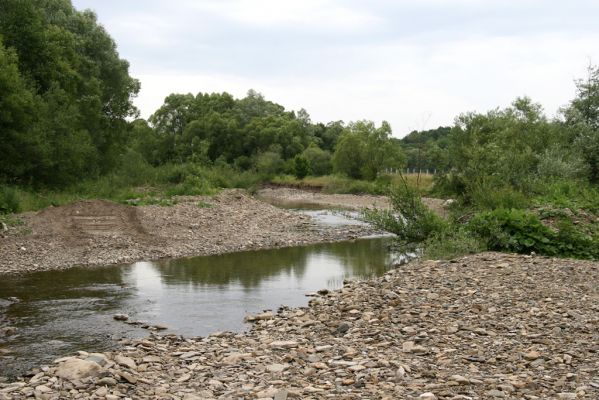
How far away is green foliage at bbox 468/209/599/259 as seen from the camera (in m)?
16.0

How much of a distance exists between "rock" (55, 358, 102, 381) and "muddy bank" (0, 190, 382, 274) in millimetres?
9957

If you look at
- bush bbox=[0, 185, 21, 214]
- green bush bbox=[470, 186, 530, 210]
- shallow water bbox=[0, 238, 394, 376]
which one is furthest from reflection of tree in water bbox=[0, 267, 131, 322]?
green bush bbox=[470, 186, 530, 210]

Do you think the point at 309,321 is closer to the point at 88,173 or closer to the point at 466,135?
the point at 88,173

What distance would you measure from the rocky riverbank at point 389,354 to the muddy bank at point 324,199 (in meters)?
29.3

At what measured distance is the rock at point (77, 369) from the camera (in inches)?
301

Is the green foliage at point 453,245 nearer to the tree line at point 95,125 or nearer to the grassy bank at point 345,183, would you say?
the tree line at point 95,125

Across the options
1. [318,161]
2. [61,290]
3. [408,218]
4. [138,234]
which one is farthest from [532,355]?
[318,161]

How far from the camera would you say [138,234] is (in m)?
22.5

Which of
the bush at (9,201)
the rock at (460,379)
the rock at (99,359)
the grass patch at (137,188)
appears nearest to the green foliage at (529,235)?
the rock at (460,379)

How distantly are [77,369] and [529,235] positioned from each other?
1311cm

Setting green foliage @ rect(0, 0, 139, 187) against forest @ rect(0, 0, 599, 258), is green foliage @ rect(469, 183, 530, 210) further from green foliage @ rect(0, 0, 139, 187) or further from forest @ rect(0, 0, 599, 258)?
green foliage @ rect(0, 0, 139, 187)

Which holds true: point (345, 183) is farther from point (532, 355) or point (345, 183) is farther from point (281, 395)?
point (281, 395)

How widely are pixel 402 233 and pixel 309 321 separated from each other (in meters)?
9.13

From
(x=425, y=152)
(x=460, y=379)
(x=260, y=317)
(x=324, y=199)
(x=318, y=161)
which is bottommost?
(x=260, y=317)
